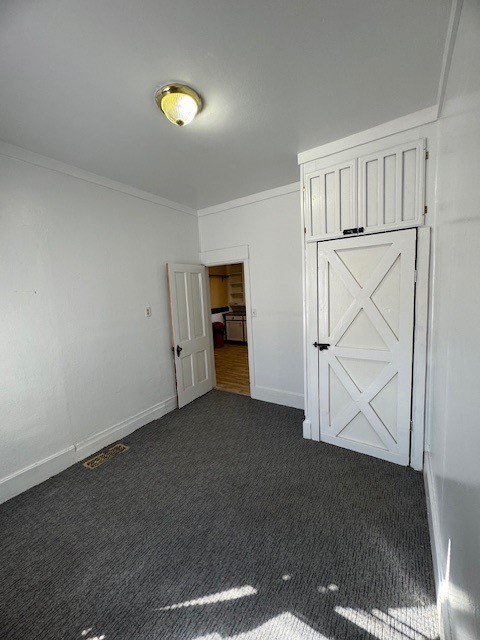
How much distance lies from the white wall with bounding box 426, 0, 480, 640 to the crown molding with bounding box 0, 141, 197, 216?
2.88m

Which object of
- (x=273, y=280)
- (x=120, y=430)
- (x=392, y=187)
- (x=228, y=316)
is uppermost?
(x=392, y=187)

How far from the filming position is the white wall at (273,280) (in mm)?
3264

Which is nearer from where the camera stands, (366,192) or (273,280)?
(366,192)

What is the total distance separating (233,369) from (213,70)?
4.38 meters

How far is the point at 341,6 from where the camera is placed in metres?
1.18

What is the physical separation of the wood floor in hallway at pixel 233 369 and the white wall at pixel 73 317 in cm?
117

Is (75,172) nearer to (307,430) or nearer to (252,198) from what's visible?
(252,198)

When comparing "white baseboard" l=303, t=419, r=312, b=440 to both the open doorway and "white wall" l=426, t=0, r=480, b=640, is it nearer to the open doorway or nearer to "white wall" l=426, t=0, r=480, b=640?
"white wall" l=426, t=0, r=480, b=640

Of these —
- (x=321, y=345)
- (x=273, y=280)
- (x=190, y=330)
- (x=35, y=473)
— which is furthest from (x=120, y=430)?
(x=273, y=280)

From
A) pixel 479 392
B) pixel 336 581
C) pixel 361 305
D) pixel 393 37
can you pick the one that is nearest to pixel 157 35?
pixel 393 37

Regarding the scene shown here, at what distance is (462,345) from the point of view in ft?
3.36

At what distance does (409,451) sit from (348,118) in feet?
8.88

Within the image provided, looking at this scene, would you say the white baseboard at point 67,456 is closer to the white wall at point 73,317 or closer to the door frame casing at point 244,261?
→ the white wall at point 73,317

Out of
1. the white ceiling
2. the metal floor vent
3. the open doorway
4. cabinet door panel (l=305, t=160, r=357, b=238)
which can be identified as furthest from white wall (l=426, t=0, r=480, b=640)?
the open doorway
